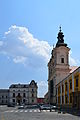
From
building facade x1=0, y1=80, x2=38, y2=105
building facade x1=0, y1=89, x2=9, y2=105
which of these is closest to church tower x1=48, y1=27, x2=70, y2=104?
building facade x1=0, y1=80, x2=38, y2=105

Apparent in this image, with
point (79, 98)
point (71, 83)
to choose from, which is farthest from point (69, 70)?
point (79, 98)

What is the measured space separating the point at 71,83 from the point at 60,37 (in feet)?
115

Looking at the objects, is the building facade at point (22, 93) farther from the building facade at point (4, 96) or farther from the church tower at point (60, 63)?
the church tower at point (60, 63)

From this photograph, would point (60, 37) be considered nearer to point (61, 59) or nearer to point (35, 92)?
point (61, 59)

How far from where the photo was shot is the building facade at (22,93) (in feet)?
452

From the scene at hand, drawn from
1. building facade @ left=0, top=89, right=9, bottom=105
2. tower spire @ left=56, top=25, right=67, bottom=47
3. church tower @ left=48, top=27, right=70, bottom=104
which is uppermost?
tower spire @ left=56, top=25, right=67, bottom=47

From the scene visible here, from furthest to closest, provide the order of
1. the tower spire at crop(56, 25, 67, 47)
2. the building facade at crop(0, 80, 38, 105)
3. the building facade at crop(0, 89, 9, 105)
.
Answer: the building facade at crop(0, 89, 9, 105)
the building facade at crop(0, 80, 38, 105)
the tower spire at crop(56, 25, 67, 47)

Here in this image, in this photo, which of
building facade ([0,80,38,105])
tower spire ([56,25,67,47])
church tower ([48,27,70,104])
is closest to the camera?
church tower ([48,27,70,104])

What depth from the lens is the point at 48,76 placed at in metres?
95.0

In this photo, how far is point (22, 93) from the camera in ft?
461

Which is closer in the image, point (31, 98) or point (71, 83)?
point (71, 83)

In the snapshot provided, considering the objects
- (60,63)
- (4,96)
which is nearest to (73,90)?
(60,63)

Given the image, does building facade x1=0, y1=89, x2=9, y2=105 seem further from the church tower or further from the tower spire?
the tower spire

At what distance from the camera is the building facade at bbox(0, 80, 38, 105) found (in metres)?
138
